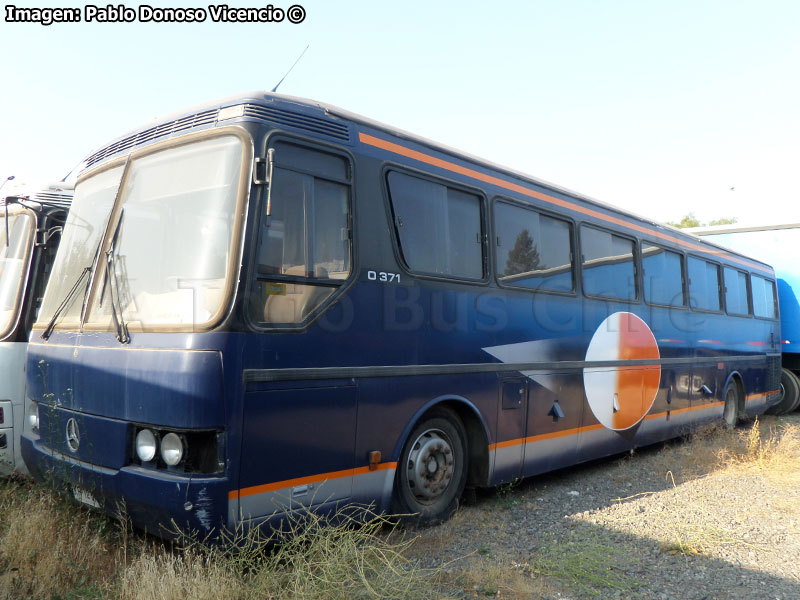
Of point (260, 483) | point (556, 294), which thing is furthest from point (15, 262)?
point (556, 294)

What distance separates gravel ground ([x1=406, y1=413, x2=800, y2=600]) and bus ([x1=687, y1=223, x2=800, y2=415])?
293 inches

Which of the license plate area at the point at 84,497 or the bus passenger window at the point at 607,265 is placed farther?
the bus passenger window at the point at 607,265

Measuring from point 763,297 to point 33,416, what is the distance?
40.9 ft

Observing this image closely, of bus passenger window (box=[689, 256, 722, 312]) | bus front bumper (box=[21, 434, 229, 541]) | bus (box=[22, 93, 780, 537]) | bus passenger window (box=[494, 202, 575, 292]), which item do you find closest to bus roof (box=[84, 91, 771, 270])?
bus (box=[22, 93, 780, 537])

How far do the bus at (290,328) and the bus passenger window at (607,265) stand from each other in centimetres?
76

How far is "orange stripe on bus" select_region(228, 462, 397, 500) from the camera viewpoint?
13.0 feet

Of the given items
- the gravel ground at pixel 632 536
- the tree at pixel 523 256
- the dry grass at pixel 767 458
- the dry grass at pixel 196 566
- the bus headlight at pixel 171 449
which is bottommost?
the gravel ground at pixel 632 536

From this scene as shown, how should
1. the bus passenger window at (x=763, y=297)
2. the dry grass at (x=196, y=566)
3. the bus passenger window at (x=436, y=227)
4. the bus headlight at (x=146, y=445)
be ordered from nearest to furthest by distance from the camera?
the dry grass at (x=196, y=566) < the bus headlight at (x=146, y=445) < the bus passenger window at (x=436, y=227) < the bus passenger window at (x=763, y=297)

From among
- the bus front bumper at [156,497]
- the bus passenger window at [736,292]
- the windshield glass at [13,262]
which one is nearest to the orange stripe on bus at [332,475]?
the bus front bumper at [156,497]

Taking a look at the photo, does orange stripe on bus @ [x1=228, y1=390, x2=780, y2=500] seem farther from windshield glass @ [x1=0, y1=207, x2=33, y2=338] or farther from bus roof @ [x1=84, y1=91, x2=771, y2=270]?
windshield glass @ [x1=0, y1=207, x2=33, y2=338]

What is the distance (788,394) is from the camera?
47.3ft

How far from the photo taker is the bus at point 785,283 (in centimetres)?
1438

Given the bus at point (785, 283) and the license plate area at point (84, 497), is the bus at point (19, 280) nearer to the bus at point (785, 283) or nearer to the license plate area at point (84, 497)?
the license plate area at point (84, 497)

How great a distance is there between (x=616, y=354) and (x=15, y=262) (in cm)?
636
